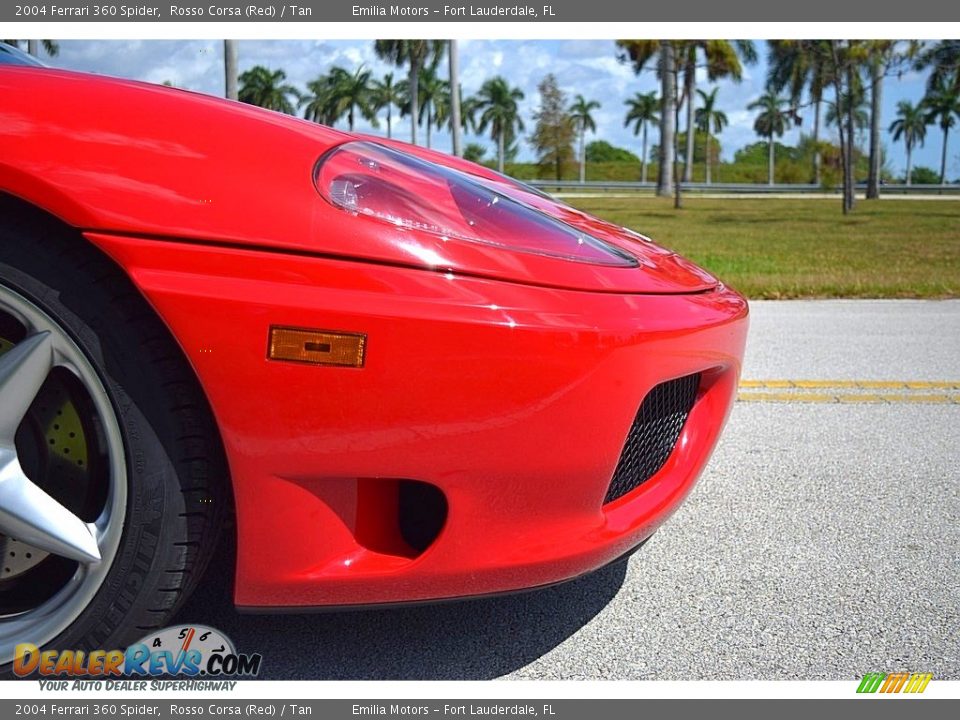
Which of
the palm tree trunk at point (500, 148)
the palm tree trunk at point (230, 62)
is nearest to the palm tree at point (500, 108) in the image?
the palm tree trunk at point (500, 148)

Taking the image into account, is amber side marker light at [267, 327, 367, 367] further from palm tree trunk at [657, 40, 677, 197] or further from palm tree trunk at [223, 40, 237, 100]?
palm tree trunk at [657, 40, 677, 197]

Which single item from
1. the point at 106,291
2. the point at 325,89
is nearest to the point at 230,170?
the point at 106,291

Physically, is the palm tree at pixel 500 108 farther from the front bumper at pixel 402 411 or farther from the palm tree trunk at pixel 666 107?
the front bumper at pixel 402 411

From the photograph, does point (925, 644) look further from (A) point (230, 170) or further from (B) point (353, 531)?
(A) point (230, 170)

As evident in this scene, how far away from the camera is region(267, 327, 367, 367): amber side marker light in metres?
1.29

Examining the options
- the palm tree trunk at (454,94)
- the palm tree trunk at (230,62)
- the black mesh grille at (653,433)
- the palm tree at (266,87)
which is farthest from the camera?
the palm tree at (266,87)

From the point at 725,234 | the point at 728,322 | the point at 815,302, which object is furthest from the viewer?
the point at 725,234

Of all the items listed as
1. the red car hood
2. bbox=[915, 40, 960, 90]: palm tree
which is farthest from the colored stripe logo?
bbox=[915, 40, 960, 90]: palm tree

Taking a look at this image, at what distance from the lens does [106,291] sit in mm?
A: 1357

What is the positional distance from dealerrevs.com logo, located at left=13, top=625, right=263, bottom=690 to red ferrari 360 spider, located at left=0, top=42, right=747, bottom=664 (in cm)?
3

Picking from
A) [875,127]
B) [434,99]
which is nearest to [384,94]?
[434,99]

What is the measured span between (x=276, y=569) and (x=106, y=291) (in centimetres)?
52

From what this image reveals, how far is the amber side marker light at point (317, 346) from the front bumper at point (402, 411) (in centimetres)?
1

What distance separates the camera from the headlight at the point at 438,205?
1.41 m
